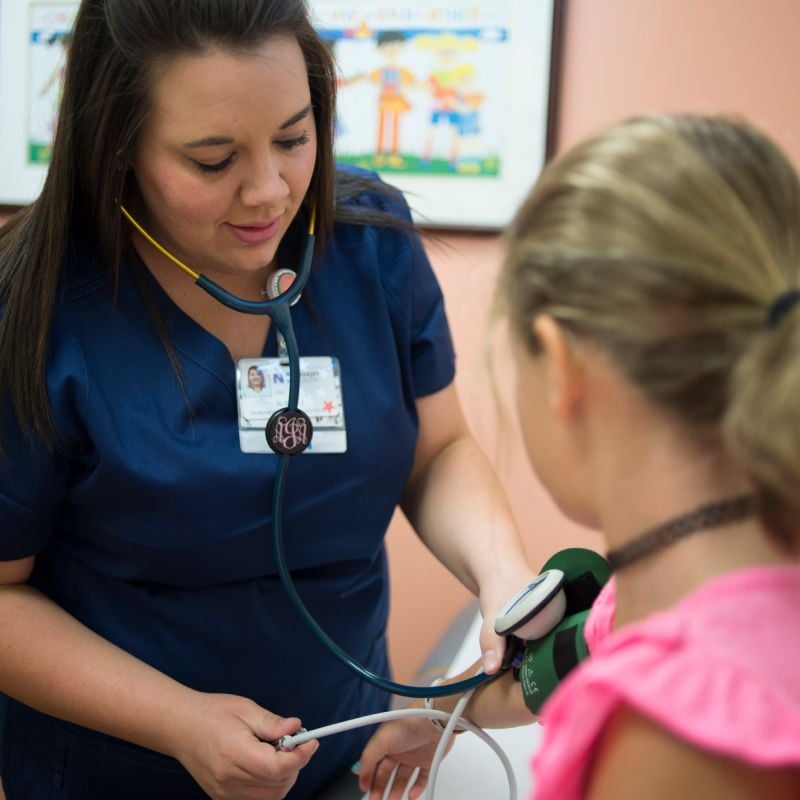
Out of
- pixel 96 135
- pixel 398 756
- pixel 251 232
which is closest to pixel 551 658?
pixel 398 756

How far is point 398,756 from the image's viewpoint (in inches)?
47.3

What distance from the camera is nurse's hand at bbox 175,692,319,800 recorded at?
1062mm

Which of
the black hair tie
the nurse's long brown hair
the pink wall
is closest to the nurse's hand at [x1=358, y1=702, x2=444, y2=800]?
the nurse's long brown hair

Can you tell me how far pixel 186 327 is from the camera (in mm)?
1230

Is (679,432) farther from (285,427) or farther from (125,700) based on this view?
(125,700)

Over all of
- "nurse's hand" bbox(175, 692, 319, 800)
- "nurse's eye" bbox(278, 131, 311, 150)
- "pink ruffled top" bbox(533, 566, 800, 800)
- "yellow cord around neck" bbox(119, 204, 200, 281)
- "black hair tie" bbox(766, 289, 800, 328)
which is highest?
"nurse's eye" bbox(278, 131, 311, 150)

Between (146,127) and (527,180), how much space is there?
4.19ft

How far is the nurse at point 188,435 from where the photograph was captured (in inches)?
42.9

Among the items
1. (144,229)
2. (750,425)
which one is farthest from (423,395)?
(750,425)

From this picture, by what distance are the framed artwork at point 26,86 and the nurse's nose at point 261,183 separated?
155cm

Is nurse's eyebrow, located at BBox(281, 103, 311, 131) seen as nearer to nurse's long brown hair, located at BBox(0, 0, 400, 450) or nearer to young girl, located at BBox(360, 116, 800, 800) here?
nurse's long brown hair, located at BBox(0, 0, 400, 450)

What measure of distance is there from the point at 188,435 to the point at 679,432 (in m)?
0.64

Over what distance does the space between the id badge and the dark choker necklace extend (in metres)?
0.57

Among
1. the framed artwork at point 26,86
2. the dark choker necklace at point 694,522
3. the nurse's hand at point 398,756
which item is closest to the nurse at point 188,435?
the nurse's hand at point 398,756
